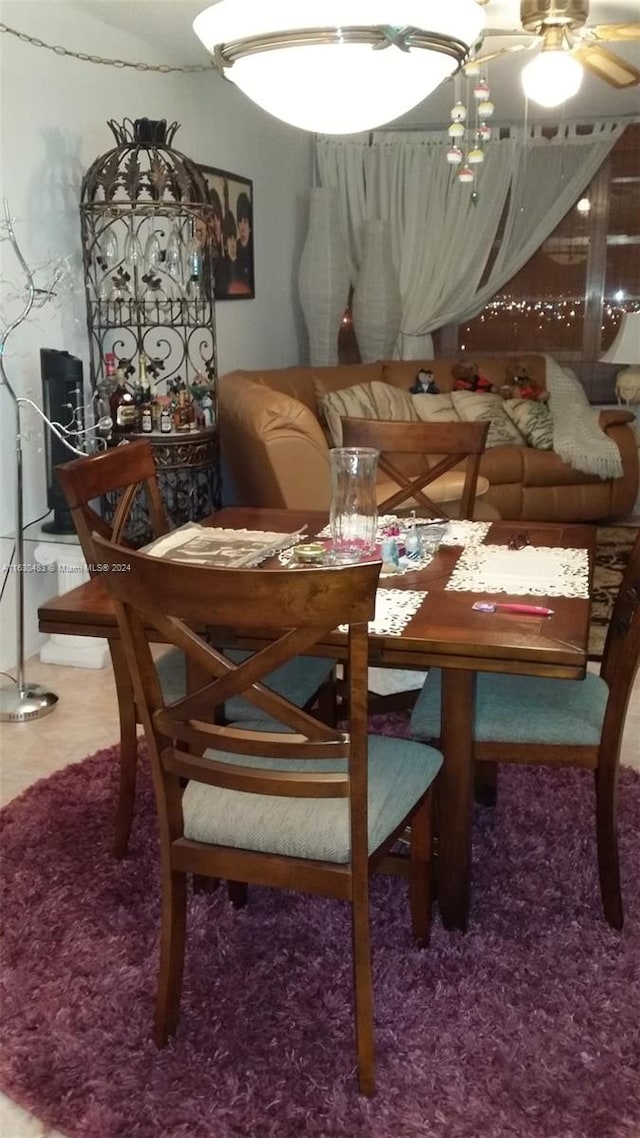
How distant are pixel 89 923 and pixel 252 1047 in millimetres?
506

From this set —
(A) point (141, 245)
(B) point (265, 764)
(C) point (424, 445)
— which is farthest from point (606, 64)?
(B) point (265, 764)

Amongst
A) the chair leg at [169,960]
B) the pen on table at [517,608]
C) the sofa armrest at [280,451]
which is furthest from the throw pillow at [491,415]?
the chair leg at [169,960]

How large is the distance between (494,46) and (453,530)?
2896 mm

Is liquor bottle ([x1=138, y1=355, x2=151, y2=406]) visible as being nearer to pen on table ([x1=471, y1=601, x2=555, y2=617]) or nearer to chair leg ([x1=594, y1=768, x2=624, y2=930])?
pen on table ([x1=471, y1=601, x2=555, y2=617])

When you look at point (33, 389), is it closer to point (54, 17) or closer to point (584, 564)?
point (54, 17)

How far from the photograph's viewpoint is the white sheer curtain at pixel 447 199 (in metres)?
5.91

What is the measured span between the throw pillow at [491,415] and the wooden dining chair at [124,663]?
317 cm

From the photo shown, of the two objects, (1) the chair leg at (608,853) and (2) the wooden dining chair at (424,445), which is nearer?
(1) the chair leg at (608,853)

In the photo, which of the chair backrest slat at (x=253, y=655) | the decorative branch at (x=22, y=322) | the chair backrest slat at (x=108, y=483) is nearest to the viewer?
the chair backrest slat at (x=253, y=655)

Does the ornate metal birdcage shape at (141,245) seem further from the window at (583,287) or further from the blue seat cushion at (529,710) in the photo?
the window at (583,287)

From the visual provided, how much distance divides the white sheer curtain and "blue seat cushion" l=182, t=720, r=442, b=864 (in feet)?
15.2

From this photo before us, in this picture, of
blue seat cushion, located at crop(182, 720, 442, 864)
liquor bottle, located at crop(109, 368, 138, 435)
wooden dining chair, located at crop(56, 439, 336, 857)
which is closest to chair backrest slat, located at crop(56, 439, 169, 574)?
wooden dining chair, located at crop(56, 439, 336, 857)

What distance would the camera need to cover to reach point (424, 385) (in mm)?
5555

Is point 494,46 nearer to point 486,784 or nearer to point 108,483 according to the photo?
point 108,483
